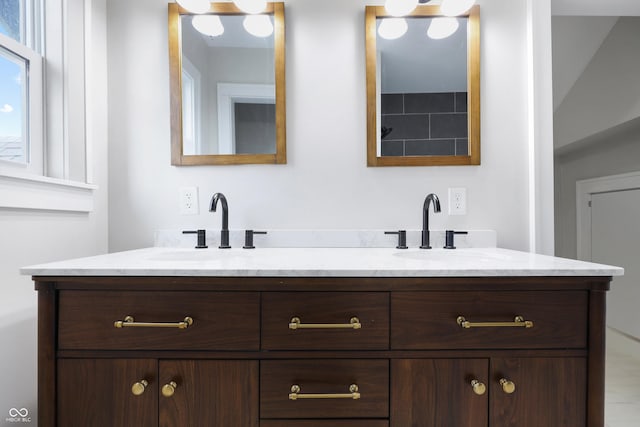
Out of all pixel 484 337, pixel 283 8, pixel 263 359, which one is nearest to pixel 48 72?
pixel 283 8

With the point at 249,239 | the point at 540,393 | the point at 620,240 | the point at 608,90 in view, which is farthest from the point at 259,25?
the point at 620,240

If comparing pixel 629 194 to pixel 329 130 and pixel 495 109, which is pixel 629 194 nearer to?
pixel 495 109

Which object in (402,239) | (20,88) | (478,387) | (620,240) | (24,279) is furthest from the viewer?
(620,240)

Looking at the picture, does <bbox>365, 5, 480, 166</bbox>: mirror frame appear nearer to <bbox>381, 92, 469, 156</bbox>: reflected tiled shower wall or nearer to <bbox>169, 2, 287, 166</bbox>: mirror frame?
<bbox>381, 92, 469, 156</bbox>: reflected tiled shower wall

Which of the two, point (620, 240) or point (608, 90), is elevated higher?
point (608, 90)

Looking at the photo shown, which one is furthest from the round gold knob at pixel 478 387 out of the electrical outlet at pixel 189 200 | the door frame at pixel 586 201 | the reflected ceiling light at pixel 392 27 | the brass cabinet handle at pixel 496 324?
the door frame at pixel 586 201

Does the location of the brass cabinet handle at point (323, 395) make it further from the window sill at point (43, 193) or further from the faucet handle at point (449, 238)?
the window sill at point (43, 193)

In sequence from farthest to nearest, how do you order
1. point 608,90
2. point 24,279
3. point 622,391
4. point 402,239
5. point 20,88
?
1. point 608,90
2. point 622,391
3. point 402,239
4. point 20,88
5. point 24,279

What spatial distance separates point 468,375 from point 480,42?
4.34 ft

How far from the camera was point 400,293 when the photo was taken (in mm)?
807

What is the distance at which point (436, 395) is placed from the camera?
31.4 inches

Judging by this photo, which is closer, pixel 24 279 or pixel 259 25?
pixel 24 279

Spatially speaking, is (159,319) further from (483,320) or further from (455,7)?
(455,7)

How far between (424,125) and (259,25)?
830 millimetres
